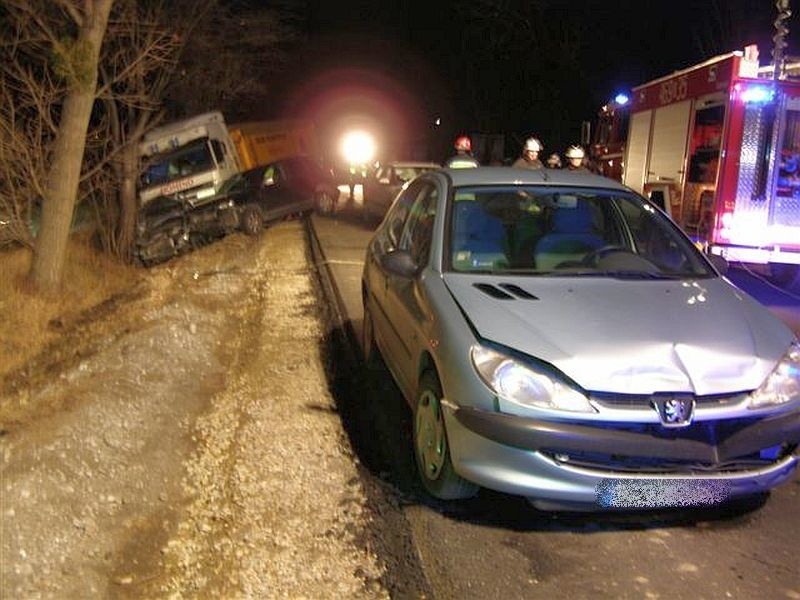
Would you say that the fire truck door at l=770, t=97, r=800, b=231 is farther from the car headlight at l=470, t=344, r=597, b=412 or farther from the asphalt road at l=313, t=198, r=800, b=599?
the car headlight at l=470, t=344, r=597, b=412

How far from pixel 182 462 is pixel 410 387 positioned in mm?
1361

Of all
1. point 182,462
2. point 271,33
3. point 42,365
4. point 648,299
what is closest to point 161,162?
point 271,33

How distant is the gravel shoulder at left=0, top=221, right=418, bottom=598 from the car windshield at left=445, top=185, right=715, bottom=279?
57.1 inches

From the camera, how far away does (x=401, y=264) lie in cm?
459

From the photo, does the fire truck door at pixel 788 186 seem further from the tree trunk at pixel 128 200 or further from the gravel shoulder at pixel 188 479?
the tree trunk at pixel 128 200

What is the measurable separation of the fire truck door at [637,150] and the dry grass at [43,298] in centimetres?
820

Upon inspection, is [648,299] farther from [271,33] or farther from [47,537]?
[271,33]

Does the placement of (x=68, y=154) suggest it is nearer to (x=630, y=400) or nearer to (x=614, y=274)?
(x=614, y=274)

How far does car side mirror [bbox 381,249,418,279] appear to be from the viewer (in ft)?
14.9

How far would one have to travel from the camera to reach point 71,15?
394 inches

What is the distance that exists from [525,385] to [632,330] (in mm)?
581

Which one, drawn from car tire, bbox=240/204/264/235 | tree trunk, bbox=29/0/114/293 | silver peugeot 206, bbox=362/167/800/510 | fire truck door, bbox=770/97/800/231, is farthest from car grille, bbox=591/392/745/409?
car tire, bbox=240/204/264/235

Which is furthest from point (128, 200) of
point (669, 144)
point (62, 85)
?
point (669, 144)

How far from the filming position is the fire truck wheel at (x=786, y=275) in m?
10.5
